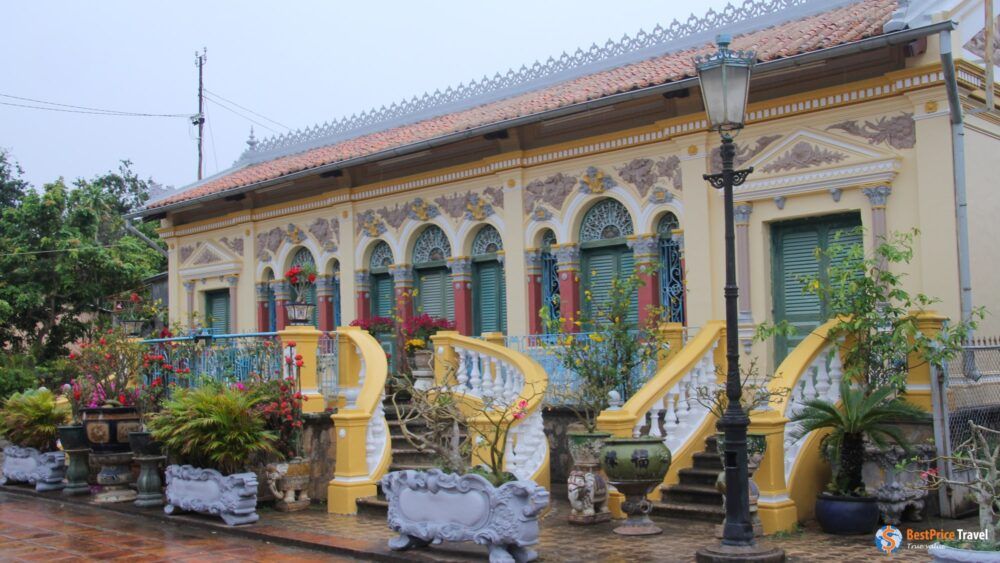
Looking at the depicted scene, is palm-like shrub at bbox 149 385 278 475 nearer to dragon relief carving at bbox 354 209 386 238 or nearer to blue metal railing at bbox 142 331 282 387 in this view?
blue metal railing at bbox 142 331 282 387

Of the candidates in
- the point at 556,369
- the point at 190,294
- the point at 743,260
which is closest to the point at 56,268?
the point at 190,294

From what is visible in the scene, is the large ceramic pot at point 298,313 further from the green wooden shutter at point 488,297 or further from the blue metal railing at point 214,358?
the green wooden shutter at point 488,297

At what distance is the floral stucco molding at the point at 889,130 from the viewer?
37.3ft

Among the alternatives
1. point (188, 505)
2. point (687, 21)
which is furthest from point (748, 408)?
point (687, 21)

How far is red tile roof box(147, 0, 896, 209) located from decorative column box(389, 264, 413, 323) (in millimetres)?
1987

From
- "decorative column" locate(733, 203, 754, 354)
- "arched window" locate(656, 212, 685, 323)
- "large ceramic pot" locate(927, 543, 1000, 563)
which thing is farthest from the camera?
"arched window" locate(656, 212, 685, 323)

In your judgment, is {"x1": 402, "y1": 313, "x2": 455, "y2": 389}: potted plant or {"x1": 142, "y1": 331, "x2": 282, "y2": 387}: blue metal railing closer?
{"x1": 142, "y1": 331, "x2": 282, "y2": 387}: blue metal railing

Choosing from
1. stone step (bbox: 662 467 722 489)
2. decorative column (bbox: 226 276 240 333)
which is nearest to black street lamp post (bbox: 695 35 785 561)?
stone step (bbox: 662 467 722 489)

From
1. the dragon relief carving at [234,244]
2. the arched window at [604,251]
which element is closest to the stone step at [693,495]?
the arched window at [604,251]

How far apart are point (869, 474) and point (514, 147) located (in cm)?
750

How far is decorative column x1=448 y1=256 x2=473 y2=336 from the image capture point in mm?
16266

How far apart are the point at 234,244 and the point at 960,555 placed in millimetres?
16437

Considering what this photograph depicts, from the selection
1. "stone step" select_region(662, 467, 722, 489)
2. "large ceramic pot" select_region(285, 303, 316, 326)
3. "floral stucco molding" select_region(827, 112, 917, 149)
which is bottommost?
"stone step" select_region(662, 467, 722, 489)

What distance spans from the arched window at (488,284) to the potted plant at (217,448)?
509 cm
